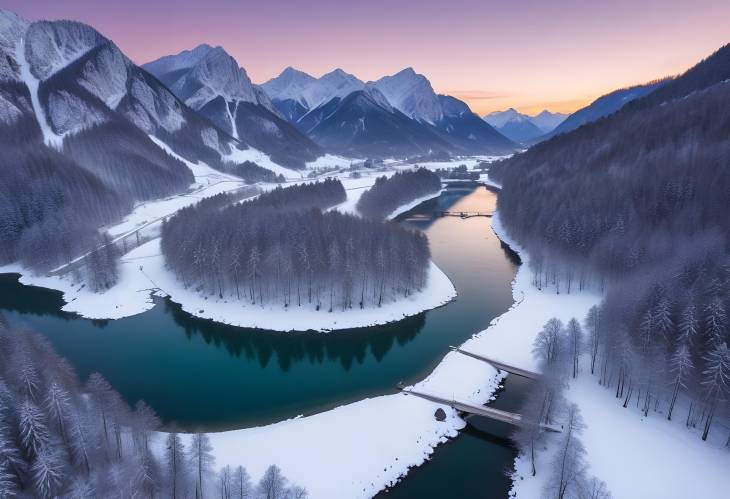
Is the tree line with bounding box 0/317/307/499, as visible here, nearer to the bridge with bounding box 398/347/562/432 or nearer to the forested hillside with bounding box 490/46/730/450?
the bridge with bounding box 398/347/562/432

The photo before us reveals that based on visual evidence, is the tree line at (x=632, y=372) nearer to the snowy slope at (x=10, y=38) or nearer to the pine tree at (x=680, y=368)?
the pine tree at (x=680, y=368)

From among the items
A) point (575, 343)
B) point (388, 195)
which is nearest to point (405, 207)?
point (388, 195)

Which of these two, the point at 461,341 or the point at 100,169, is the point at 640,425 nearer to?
the point at 461,341

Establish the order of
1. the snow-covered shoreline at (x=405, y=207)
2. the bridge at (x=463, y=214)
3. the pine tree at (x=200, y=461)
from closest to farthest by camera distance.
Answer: the pine tree at (x=200, y=461) < the bridge at (x=463, y=214) < the snow-covered shoreline at (x=405, y=207)

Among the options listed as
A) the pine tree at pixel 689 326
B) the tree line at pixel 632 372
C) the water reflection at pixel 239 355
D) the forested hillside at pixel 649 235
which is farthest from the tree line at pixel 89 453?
the pine tree at pixel 689 326

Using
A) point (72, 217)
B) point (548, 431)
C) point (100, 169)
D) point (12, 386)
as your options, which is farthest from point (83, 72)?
point (548, 431)

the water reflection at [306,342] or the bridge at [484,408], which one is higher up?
the bridge at [484,408]
